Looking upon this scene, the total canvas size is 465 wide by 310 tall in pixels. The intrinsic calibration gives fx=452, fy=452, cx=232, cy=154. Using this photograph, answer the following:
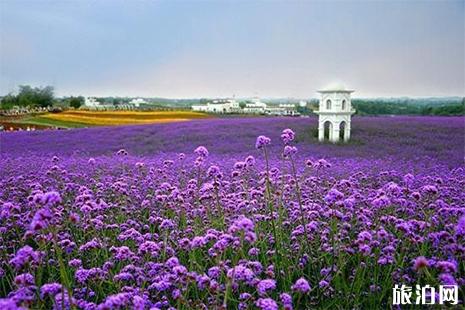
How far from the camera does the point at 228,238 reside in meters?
2.38

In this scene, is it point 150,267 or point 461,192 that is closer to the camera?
point 150,267

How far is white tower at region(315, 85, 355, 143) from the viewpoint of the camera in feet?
37.1

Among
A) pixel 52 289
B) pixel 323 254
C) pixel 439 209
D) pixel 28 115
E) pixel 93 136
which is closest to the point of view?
pixel 52 289

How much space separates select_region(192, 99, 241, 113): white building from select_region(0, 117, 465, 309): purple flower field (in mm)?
10578

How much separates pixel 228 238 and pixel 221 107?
53.1 feet

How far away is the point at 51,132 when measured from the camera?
47.1 feet

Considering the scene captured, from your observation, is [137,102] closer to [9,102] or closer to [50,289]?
[9,102]

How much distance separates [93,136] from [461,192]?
11.3 metres

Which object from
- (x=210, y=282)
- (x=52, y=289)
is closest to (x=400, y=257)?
(x=210, y=282)

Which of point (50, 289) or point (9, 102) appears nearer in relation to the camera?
Result: point (50, 289)

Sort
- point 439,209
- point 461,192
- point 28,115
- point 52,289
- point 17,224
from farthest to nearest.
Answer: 1. point 28,115
2. point 461,192
3. point 17,224
4. point 439,209
5. point 52,289

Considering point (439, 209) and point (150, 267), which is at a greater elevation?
point (439, 209)

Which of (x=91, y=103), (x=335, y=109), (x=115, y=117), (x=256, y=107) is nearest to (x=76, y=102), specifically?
(x=91, y=103)

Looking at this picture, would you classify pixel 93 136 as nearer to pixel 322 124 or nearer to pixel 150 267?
pixel 322 124
